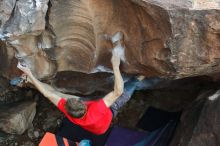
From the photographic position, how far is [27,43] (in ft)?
13.6

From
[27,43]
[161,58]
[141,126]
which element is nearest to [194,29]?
[161,58]

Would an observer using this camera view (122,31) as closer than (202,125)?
Yes

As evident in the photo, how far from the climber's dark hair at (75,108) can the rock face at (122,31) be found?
0.60 meters

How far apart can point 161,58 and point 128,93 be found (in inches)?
36.1

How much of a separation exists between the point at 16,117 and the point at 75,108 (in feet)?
4.53

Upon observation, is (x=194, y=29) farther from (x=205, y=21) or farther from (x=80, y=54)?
(x=80, y=54)

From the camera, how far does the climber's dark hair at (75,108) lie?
13.2 ft

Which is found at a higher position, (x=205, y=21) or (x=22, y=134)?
(x=205, y=21)

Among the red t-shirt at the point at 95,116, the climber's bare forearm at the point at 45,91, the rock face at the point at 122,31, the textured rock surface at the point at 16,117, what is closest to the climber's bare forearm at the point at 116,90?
the red t-shirt at the point at 95,116

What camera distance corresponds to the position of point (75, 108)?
4027 mm

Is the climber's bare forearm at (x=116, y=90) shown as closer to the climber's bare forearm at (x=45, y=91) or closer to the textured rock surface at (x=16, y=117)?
the climber's bare forearm at (x=45, y=91)

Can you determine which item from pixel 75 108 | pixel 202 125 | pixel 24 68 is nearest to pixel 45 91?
pixel 24 68

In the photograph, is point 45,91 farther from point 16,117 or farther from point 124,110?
point 124,110

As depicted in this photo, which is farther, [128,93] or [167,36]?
[128,93]
